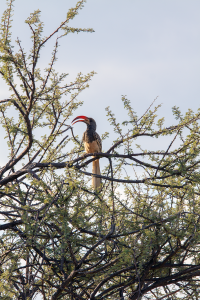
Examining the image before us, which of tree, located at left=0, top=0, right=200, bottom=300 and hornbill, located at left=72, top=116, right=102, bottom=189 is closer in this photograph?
tree, located at left=0, top=0, right=200, bottom=300

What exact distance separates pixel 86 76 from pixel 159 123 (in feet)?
4.18

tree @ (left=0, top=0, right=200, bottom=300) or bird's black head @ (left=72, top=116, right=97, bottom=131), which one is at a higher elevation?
bird's black head @ (left=72, top=116, right=97, bottom=131)

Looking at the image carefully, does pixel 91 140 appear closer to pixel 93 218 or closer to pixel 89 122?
pixel 89 122

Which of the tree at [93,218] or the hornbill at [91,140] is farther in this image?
the hornbill at [91,140]

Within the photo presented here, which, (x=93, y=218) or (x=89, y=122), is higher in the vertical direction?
(x=89, y=122)

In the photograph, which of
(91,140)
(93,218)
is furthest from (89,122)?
(93,218)

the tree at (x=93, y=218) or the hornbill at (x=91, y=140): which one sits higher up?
the hornbill at (x=91, y=140)

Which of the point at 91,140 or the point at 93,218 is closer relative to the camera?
the point at 93,218

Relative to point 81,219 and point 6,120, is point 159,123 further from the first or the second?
point 6,120

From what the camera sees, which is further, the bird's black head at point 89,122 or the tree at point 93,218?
the bird's black head at point 89,122

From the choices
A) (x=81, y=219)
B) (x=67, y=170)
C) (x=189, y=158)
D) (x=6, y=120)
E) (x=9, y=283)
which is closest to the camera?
(x=81, y=219)

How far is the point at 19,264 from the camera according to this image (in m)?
4.34

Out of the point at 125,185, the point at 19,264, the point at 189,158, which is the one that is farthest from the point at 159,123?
the point at 19,264

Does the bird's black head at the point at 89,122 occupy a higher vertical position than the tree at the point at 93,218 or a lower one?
higher
